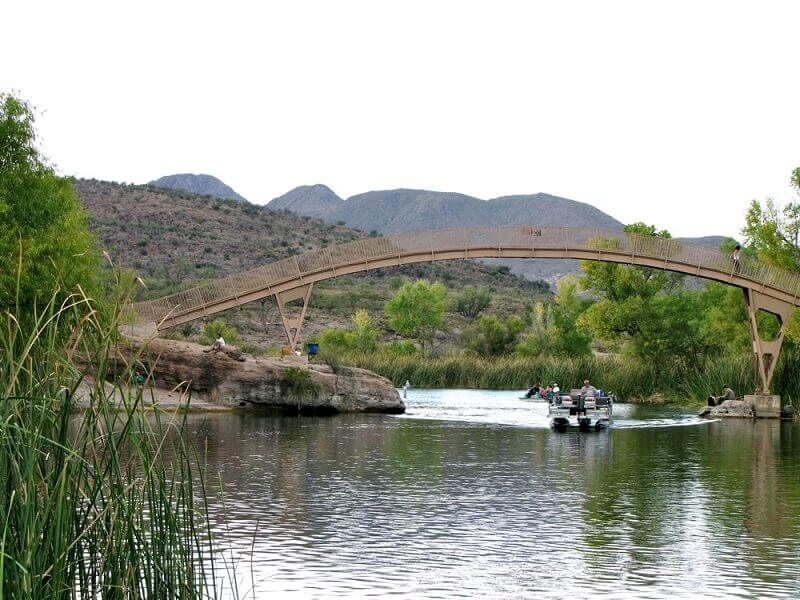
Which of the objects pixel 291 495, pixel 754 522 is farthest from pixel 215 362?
pixel 754 522

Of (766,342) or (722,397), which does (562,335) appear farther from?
(766,342)

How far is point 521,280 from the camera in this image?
12056cm

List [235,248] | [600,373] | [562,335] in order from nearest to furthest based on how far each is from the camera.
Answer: [600,373], [562,335], [235,248]

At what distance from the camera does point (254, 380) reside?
3609cm

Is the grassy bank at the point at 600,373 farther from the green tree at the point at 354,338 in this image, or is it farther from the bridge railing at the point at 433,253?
the green tree at the point at 354,338

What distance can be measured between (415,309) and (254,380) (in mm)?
45882

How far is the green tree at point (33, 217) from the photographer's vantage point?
2508 centimetres

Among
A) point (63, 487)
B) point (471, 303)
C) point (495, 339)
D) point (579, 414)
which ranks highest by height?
point (471, 303)

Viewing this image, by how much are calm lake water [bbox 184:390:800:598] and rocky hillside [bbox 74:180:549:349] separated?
50.1 metres

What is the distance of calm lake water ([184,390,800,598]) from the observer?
36.7 feet

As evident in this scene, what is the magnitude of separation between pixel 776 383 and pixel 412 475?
23.0 metres

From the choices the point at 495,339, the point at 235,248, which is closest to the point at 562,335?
the point at 495,339

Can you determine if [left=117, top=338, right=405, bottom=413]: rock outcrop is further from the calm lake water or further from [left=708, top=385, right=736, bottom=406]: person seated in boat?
[left=708, top=385, right=736, bottom=406]: person seated in boat

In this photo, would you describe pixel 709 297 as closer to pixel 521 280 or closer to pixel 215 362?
pixel 215 362
